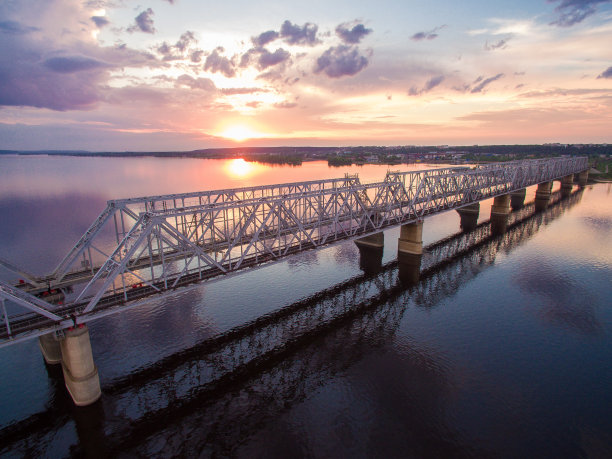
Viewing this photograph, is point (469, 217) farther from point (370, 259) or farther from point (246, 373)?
point (246, 373)

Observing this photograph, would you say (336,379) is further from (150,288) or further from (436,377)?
(150,288)

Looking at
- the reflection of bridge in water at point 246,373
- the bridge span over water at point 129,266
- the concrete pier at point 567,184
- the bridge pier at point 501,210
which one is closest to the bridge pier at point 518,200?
the bridge pier at point 501,210

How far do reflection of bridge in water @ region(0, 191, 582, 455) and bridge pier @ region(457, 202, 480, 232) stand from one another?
3475 centimetres

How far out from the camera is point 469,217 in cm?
8288

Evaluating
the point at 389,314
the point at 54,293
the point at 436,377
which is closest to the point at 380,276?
the point at 389,314

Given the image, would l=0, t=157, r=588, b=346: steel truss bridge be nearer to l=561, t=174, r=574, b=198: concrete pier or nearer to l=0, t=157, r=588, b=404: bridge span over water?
l=0, t=157, r=588, b=404: bridge span over water

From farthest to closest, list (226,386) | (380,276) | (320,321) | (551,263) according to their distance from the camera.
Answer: (551,263) → (380,276) → (320,321) → (226,386)

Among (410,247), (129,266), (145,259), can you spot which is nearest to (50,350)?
(129,266)

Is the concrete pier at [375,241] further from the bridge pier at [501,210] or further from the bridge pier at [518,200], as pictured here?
the bridge pier at [518,200]

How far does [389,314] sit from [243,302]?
1690cm

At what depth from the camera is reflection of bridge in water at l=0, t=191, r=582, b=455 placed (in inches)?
882

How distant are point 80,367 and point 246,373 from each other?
11908mm

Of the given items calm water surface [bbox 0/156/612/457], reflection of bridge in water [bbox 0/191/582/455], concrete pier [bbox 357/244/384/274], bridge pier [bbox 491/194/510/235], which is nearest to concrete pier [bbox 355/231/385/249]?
concrete pier [bbox 357/244/384/274]

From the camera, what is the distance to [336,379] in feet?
89.9
